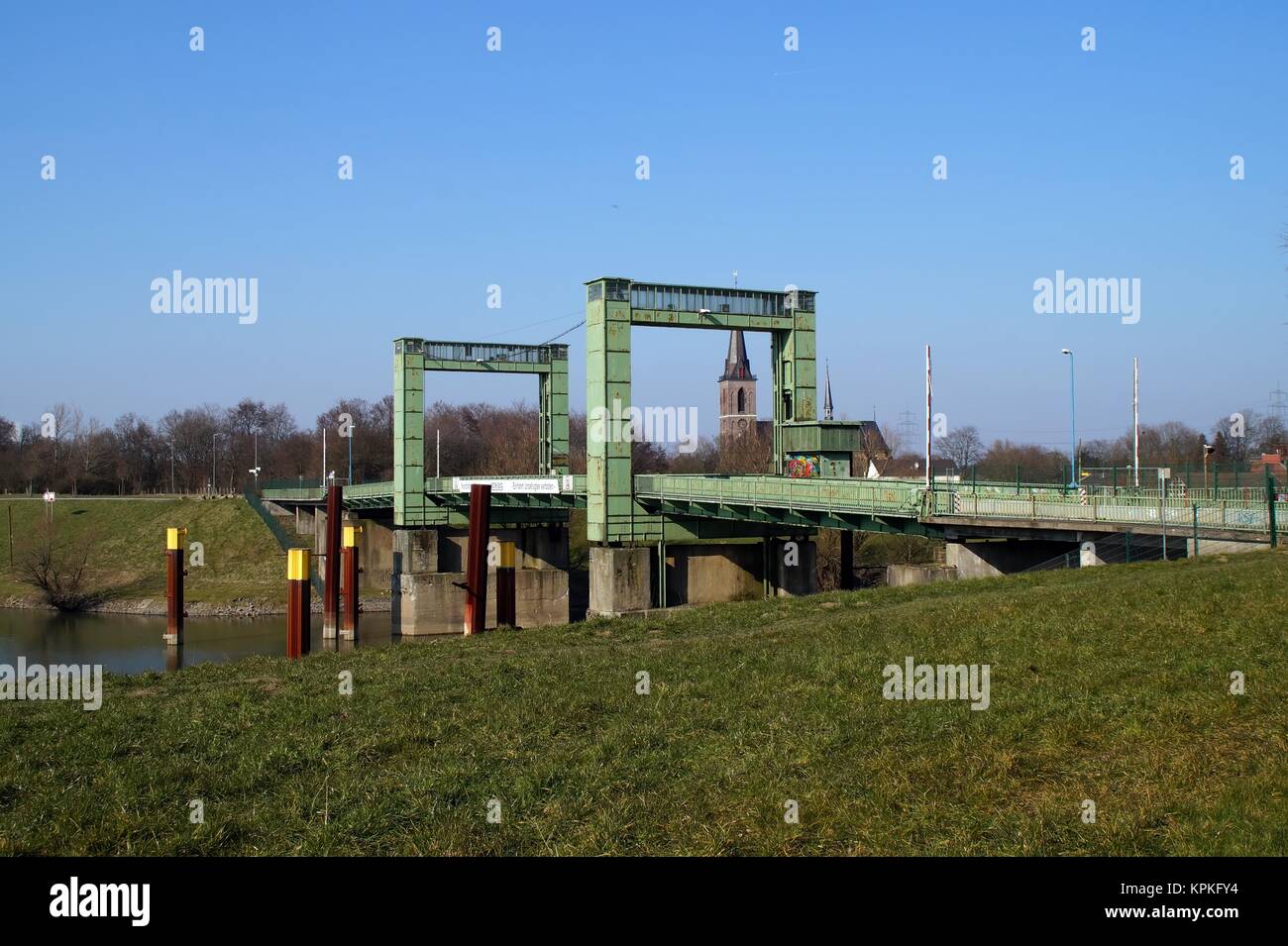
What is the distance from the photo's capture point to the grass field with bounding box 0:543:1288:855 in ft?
27.3

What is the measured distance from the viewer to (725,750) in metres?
10.5

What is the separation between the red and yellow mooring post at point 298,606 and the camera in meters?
35.4

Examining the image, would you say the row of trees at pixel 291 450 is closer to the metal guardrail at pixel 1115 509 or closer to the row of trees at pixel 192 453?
A: the row of trees at pixel 192 453

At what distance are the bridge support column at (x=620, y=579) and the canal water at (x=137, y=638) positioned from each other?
10040mm

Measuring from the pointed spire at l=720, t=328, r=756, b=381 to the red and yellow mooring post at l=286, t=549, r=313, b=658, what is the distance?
133m

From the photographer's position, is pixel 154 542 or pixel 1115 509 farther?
pixel 154 542

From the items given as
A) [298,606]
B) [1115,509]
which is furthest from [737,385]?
[1115,509]

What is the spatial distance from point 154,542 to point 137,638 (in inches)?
1136

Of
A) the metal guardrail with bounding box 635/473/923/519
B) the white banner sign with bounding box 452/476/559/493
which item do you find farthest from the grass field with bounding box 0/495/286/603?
the metal guardrail with bounding box 635/473/923/519

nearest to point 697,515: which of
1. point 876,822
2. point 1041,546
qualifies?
point 1041,546

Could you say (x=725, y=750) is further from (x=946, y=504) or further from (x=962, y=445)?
(x=962, y=445)

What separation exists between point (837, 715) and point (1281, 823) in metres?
4.64

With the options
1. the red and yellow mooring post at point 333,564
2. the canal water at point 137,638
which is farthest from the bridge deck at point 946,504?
the canal water at point 137,638
